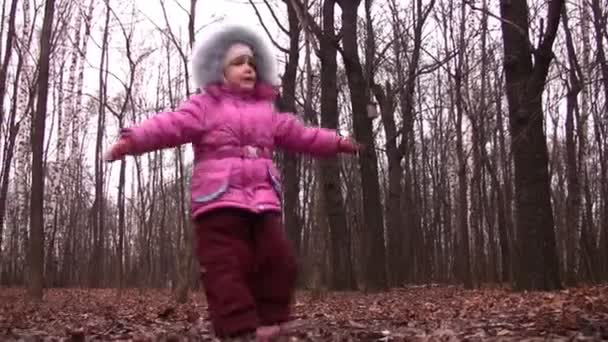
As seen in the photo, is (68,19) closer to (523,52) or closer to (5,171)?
→ (5,171)

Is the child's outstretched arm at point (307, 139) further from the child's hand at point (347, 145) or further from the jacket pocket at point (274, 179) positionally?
the jacket pocket at point (274, 179)

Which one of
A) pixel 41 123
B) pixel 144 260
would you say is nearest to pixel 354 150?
pixel 41 123

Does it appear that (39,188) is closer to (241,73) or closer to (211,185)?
(241,73)

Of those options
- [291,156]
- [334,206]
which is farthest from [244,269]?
[291,156]

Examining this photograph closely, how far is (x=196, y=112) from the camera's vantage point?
3689 millimetres

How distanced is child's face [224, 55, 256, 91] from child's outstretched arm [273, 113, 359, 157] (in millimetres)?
263

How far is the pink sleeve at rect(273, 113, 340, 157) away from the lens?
3.96 metres

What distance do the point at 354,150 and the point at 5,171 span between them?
19573mm

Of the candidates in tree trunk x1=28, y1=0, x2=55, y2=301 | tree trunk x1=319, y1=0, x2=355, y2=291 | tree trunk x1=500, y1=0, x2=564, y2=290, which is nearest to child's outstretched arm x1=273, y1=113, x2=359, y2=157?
tree trunk x1=500, y1=0, x2=564, y2=290

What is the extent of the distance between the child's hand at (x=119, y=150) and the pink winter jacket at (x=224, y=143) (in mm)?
29

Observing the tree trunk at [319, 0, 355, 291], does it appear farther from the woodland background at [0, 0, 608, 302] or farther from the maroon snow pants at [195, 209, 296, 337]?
the maroon snow pants at [195, 209, 296, 337]

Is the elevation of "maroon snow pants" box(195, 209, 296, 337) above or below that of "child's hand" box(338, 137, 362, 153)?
below

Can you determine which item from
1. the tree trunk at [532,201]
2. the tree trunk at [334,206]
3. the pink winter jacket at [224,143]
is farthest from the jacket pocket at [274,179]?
the tree trunk at [334,206]

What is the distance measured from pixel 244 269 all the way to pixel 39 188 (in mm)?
9877
